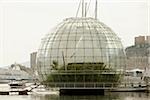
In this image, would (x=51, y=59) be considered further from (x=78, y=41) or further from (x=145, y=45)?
(x=145, y=45)

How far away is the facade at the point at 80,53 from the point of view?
3675 cm

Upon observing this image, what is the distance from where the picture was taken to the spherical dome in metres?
37.3

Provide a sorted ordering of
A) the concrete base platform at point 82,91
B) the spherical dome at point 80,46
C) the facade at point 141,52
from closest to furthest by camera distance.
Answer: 1. the concrete base platform at point 82,91
2. the spherical dome at point 80,46
3. the facade at point 141,52

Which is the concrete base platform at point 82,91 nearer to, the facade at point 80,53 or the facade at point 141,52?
the facade at point 80,53

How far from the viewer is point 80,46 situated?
123 feet

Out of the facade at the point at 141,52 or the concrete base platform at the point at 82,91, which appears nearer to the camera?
the concrete base platform at the point at 82,91

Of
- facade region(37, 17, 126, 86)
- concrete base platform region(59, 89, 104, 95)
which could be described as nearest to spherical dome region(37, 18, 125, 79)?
facade region(37, 17, 126, 86)

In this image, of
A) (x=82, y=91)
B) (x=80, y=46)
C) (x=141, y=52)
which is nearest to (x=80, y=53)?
(x=80, y=46)

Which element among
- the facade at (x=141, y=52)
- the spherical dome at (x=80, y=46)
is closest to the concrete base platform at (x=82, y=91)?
the spherical dome at (x=80, y=46)

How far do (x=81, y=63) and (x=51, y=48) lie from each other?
3.31 metres

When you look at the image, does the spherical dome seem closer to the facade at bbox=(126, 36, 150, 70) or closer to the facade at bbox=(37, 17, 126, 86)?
the facade at bbox=(37, 17, 126, 86)

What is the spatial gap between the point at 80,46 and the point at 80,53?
76 centimetres

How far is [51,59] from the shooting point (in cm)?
3819

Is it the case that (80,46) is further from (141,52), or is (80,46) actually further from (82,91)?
(141,52)
